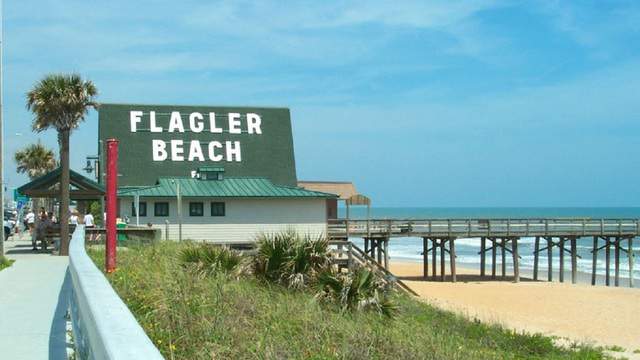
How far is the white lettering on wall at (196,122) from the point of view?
48719mm

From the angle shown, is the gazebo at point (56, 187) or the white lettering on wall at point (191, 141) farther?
the white lettering on wall at point (191, 141)

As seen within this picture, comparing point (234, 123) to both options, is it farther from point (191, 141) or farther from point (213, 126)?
point (191, 141)

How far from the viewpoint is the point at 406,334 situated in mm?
9469

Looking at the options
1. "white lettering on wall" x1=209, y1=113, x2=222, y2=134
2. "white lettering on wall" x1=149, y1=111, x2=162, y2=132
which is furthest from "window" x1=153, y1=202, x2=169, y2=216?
"white lettering on wall" x1=209, y1=113, x2=222, y2=134

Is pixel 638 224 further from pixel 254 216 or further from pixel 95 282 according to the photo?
pixel 95 282

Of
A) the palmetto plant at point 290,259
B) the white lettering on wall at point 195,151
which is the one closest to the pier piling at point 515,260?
the white lettering on wall at point 195,151

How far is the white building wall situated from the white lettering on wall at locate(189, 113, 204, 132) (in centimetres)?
730

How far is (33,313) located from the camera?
11891 millimetres

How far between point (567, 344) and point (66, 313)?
550 inches

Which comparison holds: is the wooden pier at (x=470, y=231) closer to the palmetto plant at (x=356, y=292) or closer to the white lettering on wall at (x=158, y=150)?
the white lettering on wall at (x=158, y=150)

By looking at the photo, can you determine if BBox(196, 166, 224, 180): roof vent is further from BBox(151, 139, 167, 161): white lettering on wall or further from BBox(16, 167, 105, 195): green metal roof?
BBox(16, 167, 105, 195): green metal roof

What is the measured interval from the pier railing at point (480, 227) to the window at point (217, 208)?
5.71m

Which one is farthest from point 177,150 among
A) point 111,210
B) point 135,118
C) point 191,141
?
point 111,210

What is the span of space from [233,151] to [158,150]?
4243mm
